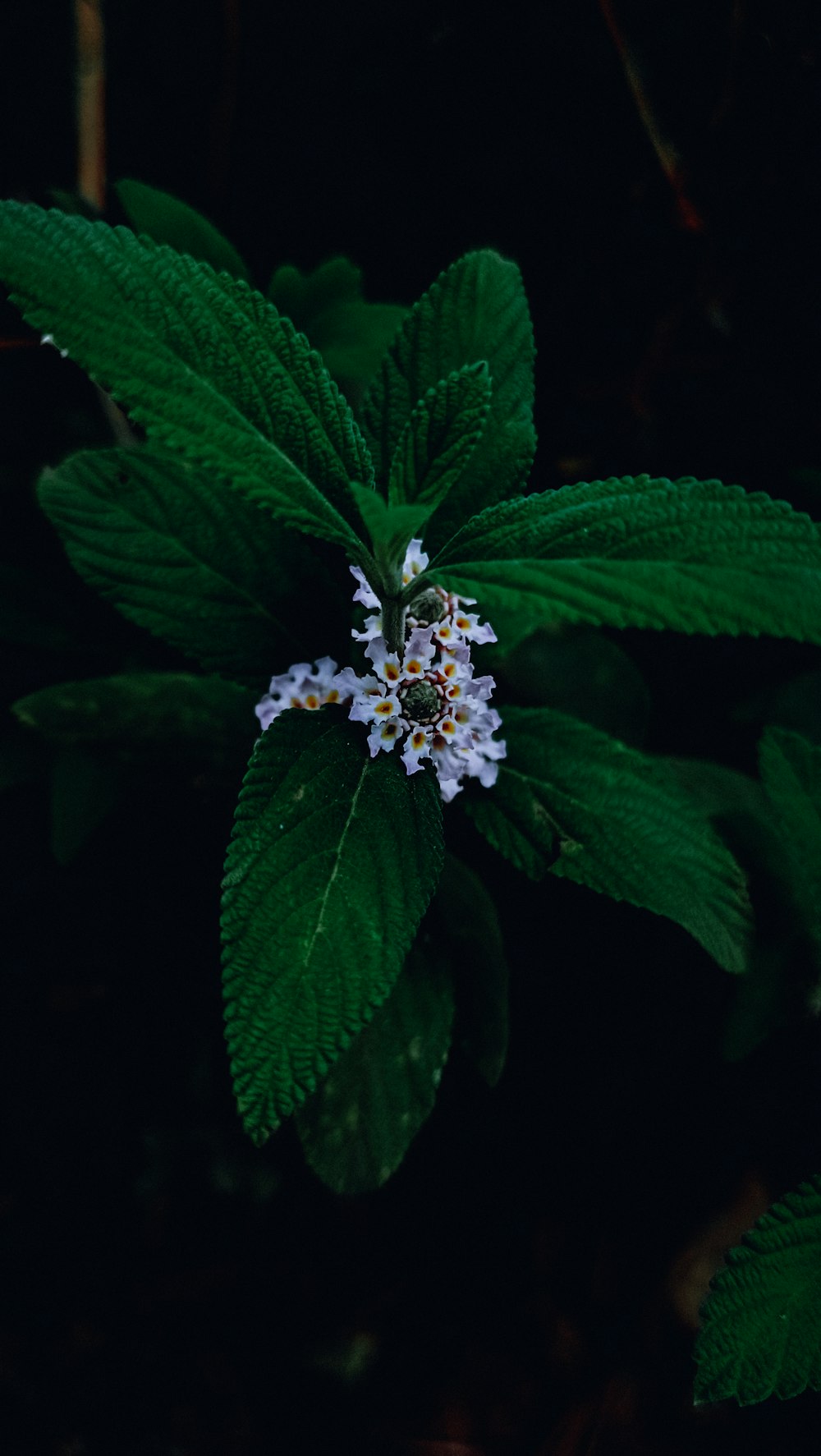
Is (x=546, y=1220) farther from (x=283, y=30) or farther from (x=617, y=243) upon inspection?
(x=283, y=30)

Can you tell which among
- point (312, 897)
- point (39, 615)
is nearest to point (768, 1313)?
point (312, 897)

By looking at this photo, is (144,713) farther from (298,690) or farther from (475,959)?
(475,959)

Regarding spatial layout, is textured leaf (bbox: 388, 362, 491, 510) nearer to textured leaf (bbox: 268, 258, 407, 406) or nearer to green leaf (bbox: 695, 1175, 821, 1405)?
textured leaf (bbox: 268, 258, 407, 406)

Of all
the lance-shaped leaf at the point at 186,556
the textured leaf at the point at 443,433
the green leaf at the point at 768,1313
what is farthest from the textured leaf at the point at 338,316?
the green leaf at the point at 768,1313

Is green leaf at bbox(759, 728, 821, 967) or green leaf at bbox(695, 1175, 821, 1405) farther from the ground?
green leaf at bbox(759, 728, 821, 967)

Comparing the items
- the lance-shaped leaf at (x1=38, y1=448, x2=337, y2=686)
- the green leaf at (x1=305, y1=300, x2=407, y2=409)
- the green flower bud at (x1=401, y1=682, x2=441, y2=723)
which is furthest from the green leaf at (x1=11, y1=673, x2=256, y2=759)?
the green leaf at (x1=305, y1=300, x2=407, y2=409)

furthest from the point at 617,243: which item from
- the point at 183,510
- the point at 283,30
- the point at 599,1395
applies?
the point at 599,1395
